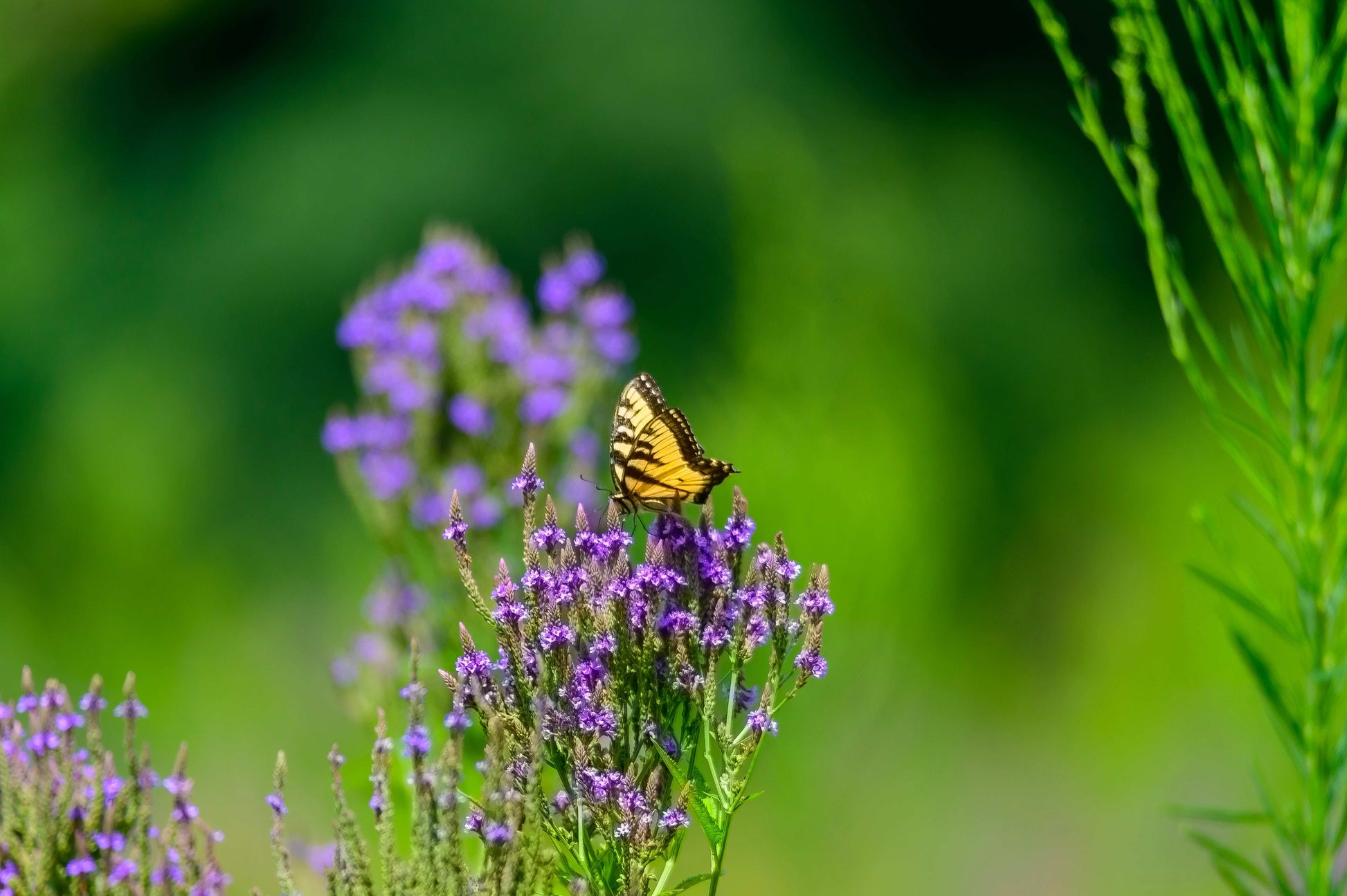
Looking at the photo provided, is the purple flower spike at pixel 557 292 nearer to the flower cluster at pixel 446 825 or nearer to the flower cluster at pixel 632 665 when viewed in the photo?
the flower cluster at pixel 632 665

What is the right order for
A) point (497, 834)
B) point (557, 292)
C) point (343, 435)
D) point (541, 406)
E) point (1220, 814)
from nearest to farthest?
point (1220, 814)
point (497, 834)
point (541, 406)
point (343, 435)
point (557, 292)

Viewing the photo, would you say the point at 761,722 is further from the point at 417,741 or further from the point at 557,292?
the point at 557,292

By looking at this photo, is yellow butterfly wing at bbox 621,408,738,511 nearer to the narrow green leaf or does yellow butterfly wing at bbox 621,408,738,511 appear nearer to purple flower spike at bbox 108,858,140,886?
the narrow green leaf

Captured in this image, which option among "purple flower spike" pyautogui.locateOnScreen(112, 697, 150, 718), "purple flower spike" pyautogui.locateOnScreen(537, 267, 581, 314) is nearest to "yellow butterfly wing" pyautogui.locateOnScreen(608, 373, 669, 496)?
"purple flower spike" pyautogui.locateOnScreen(112, 697, 150, 718)

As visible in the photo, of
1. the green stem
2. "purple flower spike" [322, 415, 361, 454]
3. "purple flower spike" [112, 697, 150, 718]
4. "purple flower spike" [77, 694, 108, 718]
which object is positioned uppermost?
"purple flower spike" [322, 415, 361, 454]

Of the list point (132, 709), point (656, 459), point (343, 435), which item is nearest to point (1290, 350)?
point (656, 459)

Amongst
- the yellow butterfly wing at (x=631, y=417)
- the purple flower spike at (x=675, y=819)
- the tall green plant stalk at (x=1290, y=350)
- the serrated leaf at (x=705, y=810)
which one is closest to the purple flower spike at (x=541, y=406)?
the yellow butterfly wing at (x=631, y=417)
